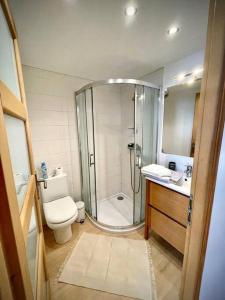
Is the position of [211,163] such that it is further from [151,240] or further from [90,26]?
[151,240]

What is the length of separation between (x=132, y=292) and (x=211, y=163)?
4.75 feet

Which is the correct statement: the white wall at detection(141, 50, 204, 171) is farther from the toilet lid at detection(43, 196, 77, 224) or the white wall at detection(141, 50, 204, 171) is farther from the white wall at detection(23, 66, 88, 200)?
the toilet lid at detection(43, 196, 77, 224)

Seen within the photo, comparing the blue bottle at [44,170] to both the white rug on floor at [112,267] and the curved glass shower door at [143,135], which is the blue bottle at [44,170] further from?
the curved glass shower door at [143,135]

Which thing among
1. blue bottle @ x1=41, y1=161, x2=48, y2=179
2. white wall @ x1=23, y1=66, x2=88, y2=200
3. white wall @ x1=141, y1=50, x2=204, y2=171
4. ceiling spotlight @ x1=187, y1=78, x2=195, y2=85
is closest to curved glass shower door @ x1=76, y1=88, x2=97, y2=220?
white wall @ x1=23, y1=66, x2=88, y2=200

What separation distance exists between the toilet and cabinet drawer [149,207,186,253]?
998 mm

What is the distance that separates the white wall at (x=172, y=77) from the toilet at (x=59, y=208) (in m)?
1.47

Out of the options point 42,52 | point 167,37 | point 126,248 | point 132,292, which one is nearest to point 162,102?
point 167,37

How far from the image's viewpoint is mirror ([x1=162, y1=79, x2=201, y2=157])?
1.55 meters

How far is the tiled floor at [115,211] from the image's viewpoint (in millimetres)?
2066

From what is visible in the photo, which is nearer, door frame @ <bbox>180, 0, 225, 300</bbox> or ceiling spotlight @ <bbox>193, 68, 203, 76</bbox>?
door frame @ <bbox>180, 0, 225, 300</bbox>

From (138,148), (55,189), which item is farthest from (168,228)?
(55,189)

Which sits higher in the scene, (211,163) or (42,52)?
(42,52)

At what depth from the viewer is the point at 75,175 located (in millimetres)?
2283

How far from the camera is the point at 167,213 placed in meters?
1.45
